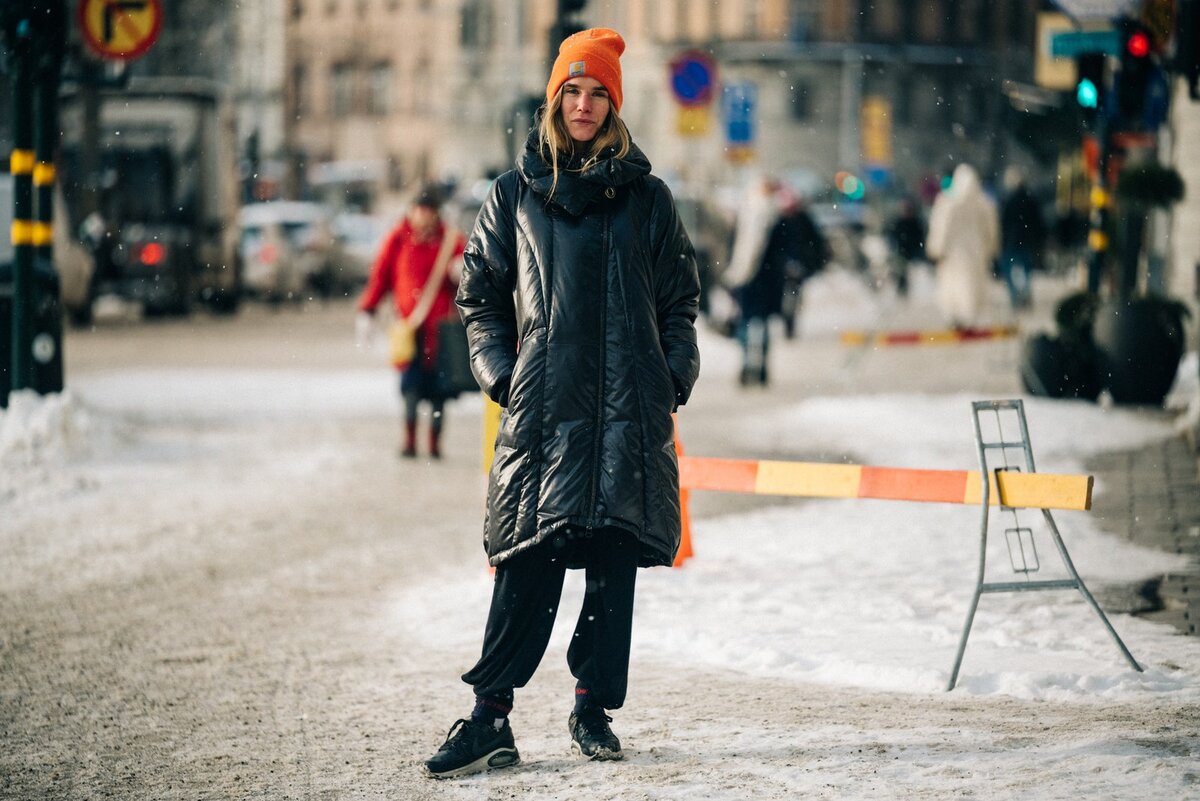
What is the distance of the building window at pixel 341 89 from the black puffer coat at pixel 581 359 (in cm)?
5076

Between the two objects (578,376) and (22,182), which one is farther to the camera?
(22,182)

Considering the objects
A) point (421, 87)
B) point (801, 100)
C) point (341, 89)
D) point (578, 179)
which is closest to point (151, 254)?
point (578, 179)

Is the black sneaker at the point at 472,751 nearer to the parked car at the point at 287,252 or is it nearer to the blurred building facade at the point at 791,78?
the parked car at the point at 287,252

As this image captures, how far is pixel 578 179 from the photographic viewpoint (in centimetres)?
502

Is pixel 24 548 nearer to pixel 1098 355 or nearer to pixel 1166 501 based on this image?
pixel 1166 501

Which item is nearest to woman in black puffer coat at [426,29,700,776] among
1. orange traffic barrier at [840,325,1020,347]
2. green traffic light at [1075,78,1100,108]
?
orange traffic barrier at [840,325,1020,347]

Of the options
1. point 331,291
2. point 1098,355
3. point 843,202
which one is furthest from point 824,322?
point 843,202

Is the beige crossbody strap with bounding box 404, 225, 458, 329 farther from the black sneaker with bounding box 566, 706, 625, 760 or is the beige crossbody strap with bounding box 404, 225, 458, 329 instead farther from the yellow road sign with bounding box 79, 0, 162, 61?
the black sneaker with bounding box 566, 706, 625, 760

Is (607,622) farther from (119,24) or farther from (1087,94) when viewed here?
(1087,94)

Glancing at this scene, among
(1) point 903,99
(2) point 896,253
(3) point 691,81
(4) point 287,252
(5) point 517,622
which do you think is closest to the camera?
(5) point 517,622

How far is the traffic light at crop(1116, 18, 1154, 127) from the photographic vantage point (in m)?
15.2

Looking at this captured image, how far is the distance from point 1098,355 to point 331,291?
2398 cm

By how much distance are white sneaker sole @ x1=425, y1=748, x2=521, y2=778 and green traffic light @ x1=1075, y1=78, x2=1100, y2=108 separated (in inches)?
472

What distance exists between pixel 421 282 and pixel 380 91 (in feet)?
210
